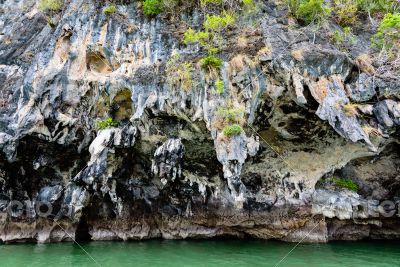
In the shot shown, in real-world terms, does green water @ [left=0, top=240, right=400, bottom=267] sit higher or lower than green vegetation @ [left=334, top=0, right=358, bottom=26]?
lower

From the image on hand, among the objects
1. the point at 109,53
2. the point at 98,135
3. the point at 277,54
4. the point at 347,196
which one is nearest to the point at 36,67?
the point at 109,53

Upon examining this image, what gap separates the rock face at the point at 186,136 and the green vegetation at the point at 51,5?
0.33 m

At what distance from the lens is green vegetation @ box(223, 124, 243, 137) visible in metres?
12.2

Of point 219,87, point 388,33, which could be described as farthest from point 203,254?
point 388,33

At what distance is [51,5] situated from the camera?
17.7m

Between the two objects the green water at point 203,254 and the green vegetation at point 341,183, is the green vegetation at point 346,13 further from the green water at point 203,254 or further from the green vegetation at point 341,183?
the green water at point 203,254

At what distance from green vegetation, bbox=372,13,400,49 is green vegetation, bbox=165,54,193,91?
7.48 m

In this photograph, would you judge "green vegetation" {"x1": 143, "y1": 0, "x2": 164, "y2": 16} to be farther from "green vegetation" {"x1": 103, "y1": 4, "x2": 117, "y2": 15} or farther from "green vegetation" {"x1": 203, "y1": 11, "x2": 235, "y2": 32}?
"green vegetation" {"x1": 203, "y1": 11, "x2": 235, "y2": 32}

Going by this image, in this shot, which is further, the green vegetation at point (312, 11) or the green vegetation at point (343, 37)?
the green vegetation at point (312, 11)

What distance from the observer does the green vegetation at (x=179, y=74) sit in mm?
13453

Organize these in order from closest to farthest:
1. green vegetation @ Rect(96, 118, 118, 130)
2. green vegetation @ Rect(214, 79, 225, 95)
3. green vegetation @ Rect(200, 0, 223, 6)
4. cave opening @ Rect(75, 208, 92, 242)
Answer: green vegetation @ Rect(214, 79, 225, 95)
green vegetation @ Rect(96, 118, 118, 130)
green vegetation @ Rect(200, 0, 223, 6)
cave opening @ Rect(75, 208, 92, 242)

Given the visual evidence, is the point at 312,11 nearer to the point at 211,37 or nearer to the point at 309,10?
the point at 309,10

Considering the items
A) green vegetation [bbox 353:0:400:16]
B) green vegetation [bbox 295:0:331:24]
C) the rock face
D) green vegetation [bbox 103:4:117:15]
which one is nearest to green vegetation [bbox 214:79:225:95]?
the rock face

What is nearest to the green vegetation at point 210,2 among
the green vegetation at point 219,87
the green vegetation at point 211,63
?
the green vegetation at point 211,63
